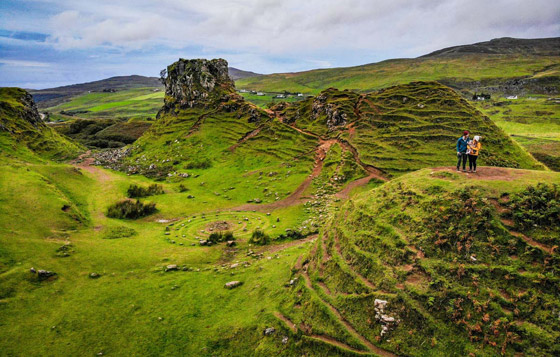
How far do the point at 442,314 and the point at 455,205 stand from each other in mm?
6419

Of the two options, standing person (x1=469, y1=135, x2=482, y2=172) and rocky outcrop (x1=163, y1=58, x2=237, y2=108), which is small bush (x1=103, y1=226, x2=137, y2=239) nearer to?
standing person (x1=469, y1=135, x2=482, y2=172)

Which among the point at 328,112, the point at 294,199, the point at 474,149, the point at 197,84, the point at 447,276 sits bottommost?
the point at 294,199

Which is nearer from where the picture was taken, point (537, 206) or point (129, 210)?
point (537, 206)

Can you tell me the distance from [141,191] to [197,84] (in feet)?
167

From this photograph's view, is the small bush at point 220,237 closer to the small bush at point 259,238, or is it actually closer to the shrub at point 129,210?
the small bush at point 259,238

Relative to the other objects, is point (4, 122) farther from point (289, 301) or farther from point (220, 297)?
point (289, 301)

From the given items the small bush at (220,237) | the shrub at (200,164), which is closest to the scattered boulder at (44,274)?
the small bush at (220,237)

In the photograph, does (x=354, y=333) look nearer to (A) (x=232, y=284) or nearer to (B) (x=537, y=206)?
(A) (x=232, y=284)

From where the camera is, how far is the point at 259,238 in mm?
31891

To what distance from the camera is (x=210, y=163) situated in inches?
2628

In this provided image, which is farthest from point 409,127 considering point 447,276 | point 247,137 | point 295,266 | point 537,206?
point 447,276

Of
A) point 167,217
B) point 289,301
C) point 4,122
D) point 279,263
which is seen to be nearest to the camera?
point 289,301

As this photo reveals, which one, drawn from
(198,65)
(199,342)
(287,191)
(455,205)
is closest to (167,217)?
(287,191)

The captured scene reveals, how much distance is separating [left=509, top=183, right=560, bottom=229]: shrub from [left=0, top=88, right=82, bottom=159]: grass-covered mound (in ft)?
287
